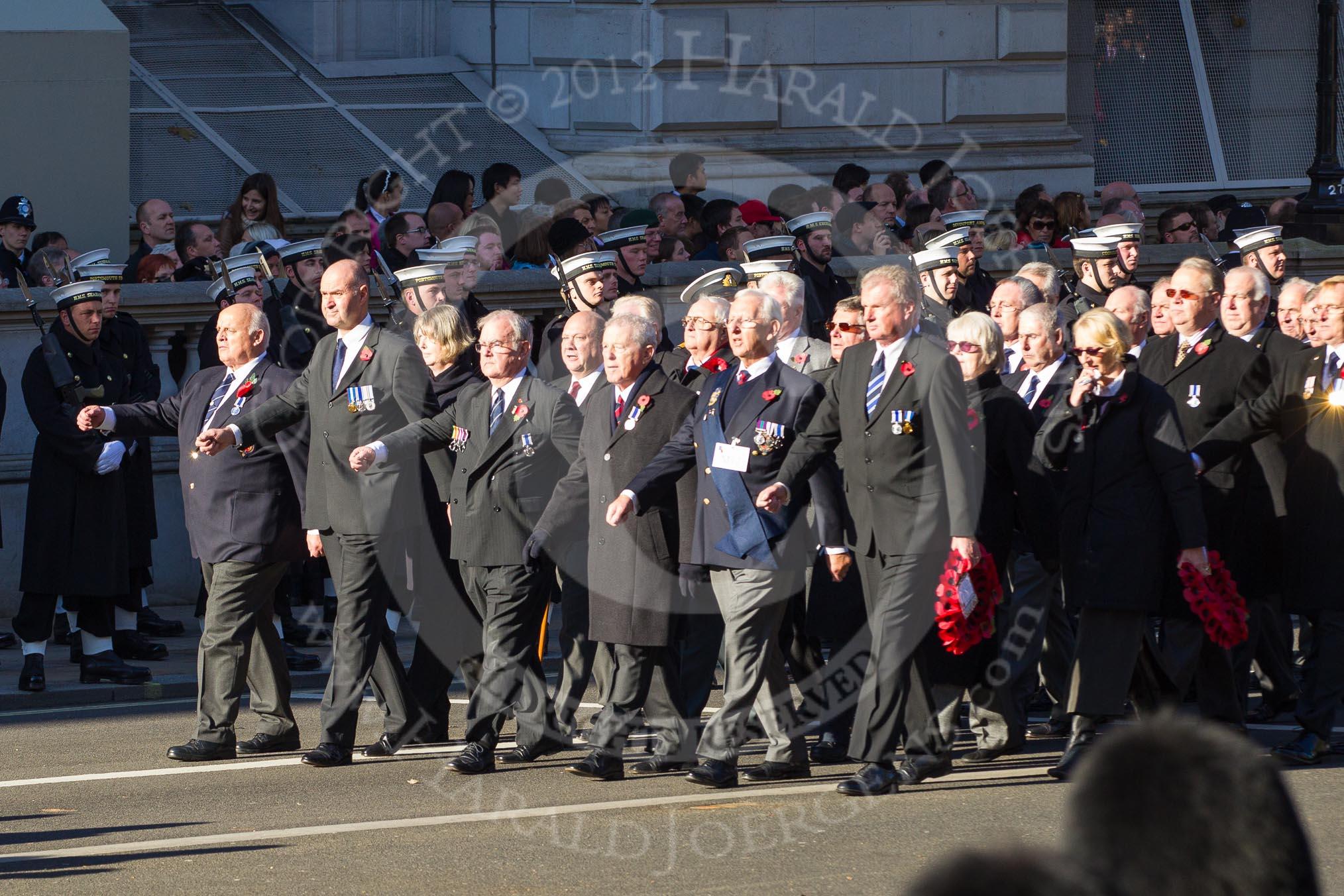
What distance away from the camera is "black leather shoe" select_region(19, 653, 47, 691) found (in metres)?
10.0

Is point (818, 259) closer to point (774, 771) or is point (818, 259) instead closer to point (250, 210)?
point (250, 210)

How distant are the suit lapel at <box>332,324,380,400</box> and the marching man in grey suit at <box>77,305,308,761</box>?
13.6 inches

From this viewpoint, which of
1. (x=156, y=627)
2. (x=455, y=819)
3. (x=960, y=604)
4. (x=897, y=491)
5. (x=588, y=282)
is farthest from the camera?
(x=156, y=627)

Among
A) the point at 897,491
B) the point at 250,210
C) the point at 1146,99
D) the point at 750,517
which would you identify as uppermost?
the point at 1146,99

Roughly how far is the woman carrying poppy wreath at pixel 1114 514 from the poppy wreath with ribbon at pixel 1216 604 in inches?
2.6

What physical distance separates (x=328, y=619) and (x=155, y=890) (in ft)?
17.4

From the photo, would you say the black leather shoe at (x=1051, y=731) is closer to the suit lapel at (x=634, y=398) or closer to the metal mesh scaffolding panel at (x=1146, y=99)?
the suit lapel at (x=634, y=398)

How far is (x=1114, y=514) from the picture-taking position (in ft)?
26.0

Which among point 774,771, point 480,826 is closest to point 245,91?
point 774,771

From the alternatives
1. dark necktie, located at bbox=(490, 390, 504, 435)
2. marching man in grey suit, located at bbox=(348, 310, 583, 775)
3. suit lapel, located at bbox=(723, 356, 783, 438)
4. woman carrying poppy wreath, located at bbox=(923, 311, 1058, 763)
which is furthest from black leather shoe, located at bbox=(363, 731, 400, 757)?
woman carrying poppy wreath, located at bbox=(923, 311, 1058, 763)

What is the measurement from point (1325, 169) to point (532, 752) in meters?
11.1

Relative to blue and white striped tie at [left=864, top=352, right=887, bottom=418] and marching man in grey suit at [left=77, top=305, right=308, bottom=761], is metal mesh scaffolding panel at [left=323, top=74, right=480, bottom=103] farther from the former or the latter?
blue and white striped tie at [left=864, top=352, right=887, bottom=418]

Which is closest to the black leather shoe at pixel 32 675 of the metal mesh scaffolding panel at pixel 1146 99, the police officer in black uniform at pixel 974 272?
the police officer in black uniform at pixel 974 272

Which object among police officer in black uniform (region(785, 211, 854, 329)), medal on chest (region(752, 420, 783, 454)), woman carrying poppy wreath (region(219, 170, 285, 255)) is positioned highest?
woman carrying poppy wreath (region(219, 170, 285, 255))
